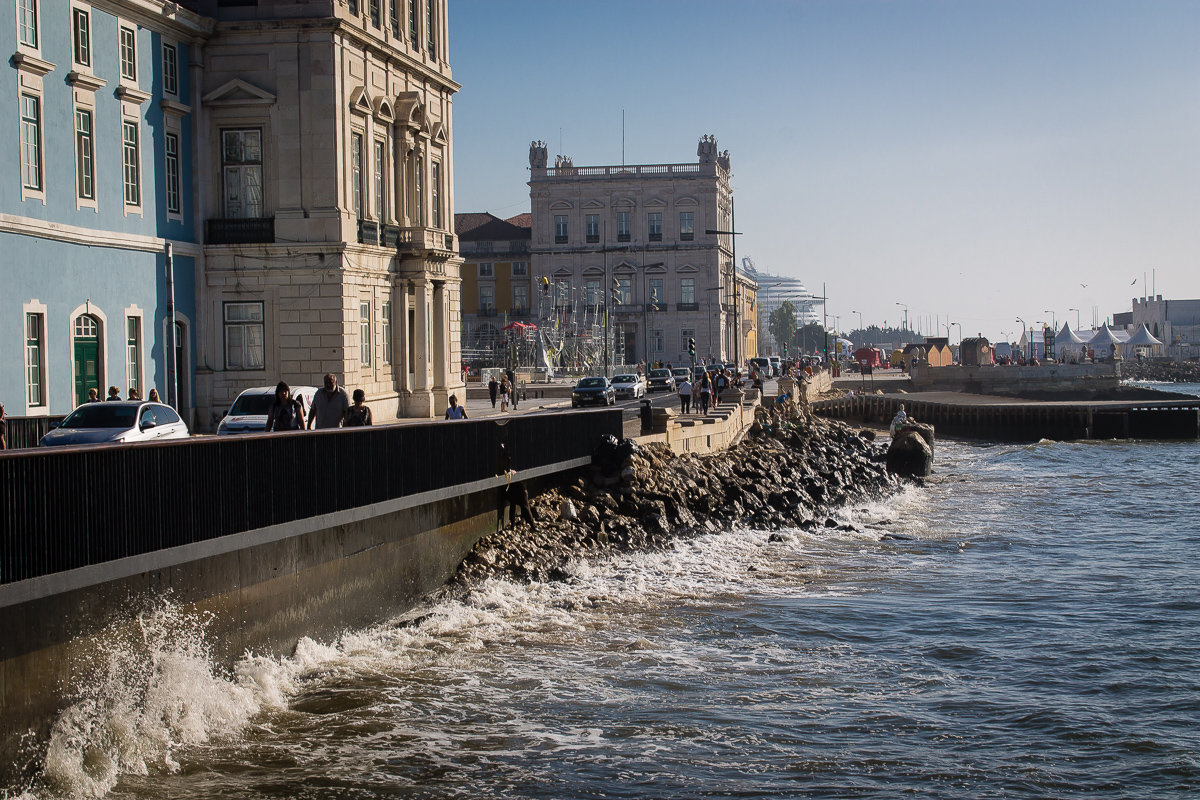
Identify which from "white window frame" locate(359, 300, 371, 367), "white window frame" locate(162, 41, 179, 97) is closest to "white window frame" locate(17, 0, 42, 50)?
"white window frame" locate(162, 41, 179, 97)

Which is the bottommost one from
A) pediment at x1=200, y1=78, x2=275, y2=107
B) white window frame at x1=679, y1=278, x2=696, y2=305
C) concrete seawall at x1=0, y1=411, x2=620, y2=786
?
concrete seawall at x1=0, y1=411, x2=620, y2=786

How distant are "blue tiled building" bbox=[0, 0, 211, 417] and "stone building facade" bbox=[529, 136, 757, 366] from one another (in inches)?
3360

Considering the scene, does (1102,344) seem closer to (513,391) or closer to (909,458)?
(909,458)

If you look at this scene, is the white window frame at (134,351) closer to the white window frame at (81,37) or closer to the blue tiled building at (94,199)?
the blue tiled building at (94,199)

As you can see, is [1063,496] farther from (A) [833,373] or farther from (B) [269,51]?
(A) [833,373]

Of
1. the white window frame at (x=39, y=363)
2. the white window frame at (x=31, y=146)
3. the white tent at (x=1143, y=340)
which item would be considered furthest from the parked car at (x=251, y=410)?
the white tent at (x=1143, y=340)

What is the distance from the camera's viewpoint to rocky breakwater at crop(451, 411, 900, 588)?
23.3 metres

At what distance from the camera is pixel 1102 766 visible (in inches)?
534

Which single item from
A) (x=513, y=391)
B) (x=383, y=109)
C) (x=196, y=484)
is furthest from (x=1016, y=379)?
(x=196, y=484)

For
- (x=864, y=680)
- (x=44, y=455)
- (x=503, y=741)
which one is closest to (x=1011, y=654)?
(x=864, y=680)

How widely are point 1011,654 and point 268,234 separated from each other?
24388 millimetres

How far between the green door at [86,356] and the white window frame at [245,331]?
5364 mm

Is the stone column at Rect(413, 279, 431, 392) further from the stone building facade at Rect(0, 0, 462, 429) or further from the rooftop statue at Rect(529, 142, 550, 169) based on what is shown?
the rooftop statue at Rect(529, 142, 550, 169)

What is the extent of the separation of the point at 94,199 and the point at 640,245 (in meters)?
92.3
